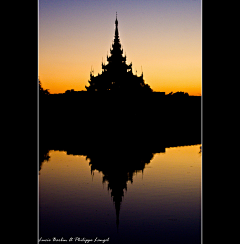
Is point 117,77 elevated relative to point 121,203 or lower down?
elevated

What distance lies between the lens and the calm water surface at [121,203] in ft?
30.5

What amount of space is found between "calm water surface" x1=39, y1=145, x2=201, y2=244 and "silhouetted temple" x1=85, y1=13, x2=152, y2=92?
46.0 metres

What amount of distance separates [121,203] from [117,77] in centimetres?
5835

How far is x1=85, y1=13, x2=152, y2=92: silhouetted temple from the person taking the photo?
67000 millimetres

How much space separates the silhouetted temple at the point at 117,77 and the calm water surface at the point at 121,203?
1810 inches

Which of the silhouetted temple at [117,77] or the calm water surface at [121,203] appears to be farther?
the silhouetted temple at [117,77]

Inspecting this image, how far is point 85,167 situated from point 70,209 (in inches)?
298

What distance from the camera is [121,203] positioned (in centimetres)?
1200

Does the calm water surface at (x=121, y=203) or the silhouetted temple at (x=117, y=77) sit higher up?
the silhouetted temple at (x=117, y=77)

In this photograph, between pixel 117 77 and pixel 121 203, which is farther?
pixel 117 77
